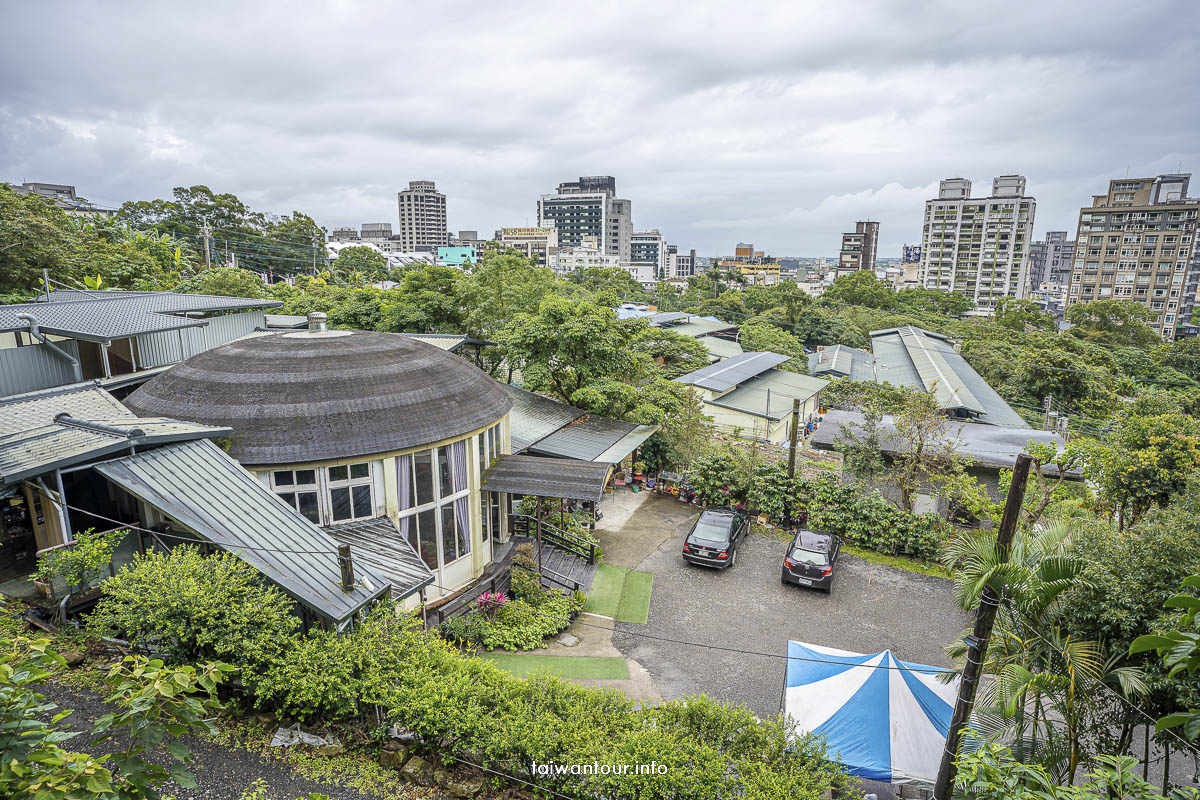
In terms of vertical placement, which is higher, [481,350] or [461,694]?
[481,350]

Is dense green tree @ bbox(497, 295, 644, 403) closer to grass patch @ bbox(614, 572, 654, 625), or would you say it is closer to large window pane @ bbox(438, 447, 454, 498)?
grass patch @ bbox(614, 572, 654, 625)

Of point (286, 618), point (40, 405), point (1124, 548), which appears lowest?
point (286, 618)

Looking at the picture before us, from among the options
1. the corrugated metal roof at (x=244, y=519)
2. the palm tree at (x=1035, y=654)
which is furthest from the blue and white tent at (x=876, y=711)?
the corrugated metal roof at (x=244, y=519)

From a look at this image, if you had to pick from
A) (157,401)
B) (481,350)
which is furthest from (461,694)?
(481,350)

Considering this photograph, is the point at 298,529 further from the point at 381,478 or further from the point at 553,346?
the point at 553,346

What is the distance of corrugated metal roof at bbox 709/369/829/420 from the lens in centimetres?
3081

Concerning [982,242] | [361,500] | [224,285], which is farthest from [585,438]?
[982,242]

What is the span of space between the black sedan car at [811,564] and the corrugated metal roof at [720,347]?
30.5m

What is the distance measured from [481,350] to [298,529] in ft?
55.9

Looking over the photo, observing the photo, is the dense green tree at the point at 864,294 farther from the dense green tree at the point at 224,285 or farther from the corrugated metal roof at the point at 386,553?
the corrugated metal roof at the point at 386,553

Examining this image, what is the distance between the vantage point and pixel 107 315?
1503cm

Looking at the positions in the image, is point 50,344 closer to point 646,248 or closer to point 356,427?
point 356,427

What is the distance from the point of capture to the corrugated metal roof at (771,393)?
30.8 metres

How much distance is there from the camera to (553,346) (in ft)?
71.5
